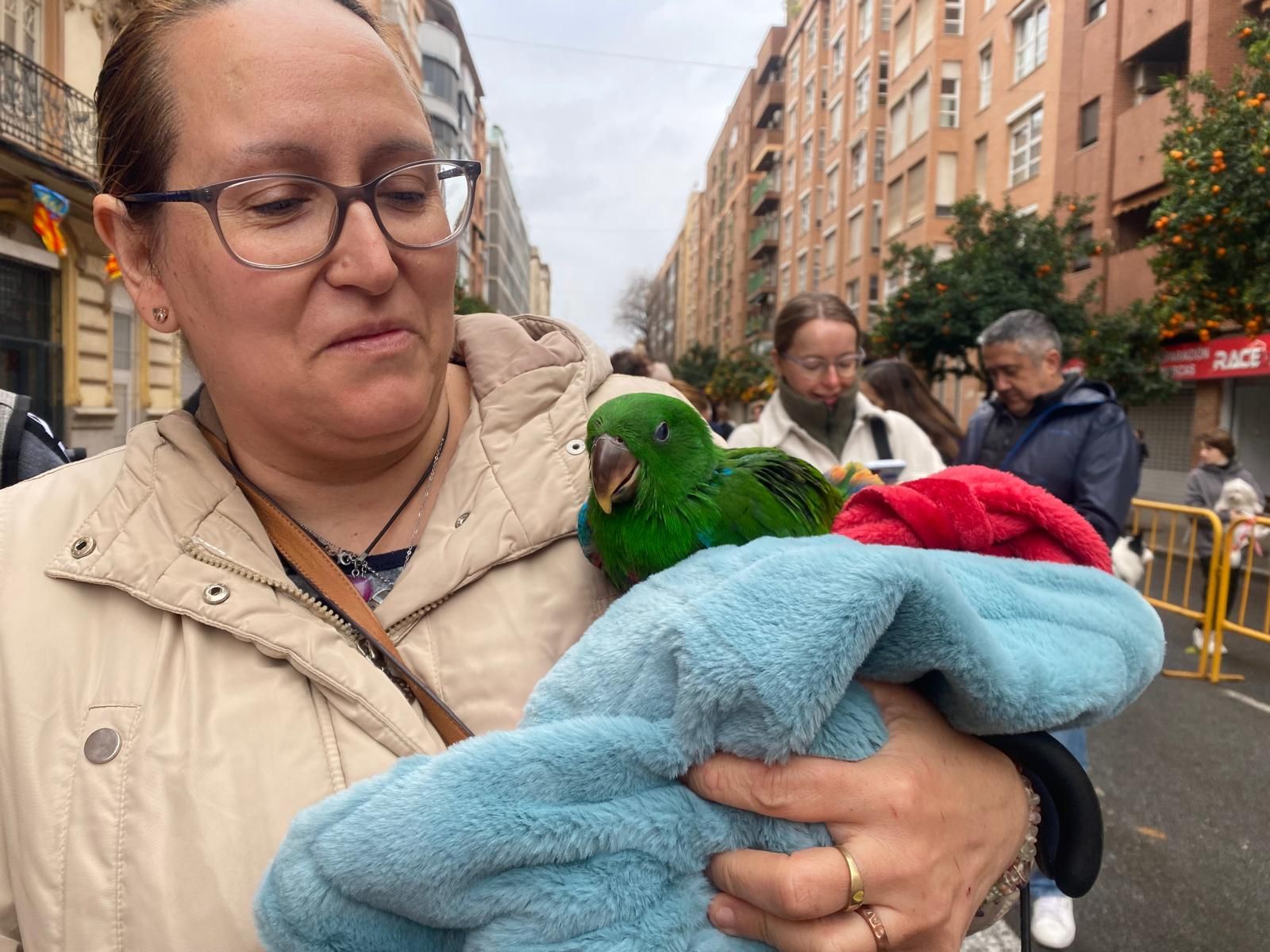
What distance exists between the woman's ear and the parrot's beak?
2.36 ft

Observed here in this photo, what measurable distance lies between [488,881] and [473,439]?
746 millimetres

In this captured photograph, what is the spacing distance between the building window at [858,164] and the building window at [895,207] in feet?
11.1

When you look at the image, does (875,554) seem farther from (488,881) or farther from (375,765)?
(375,765)

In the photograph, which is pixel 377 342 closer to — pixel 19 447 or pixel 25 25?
pixel 19 447

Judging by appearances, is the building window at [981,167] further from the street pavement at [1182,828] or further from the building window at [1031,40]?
the street pavement at [1182,828]

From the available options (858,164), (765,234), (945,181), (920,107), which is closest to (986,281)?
(945,181)

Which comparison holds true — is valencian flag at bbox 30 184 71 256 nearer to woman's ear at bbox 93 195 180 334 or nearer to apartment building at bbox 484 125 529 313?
woman's ear at bbox 93 195 180 334

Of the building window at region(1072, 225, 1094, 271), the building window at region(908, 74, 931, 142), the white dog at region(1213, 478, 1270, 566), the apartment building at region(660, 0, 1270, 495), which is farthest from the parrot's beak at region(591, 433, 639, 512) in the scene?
the building window at region(908, 74, 931, 142)

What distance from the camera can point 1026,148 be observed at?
766 inches

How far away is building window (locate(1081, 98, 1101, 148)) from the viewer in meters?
16.5

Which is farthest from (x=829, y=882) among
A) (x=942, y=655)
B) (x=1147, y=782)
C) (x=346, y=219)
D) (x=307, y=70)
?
(x=1147, y=782)

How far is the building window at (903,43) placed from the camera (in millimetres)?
25688

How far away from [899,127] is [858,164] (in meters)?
5.29

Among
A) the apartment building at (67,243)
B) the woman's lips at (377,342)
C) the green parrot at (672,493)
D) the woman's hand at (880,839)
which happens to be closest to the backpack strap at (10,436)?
the woman's lips at (377,342)
